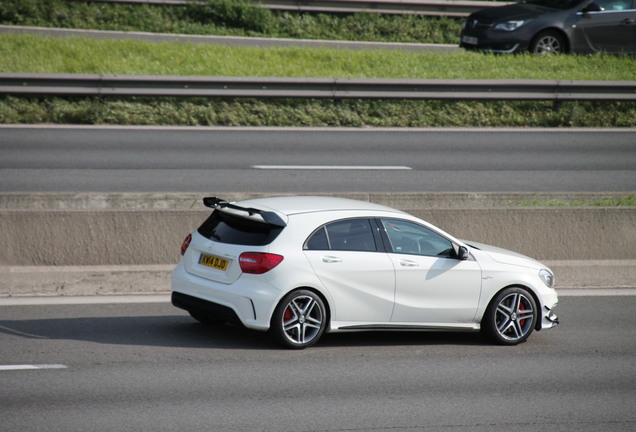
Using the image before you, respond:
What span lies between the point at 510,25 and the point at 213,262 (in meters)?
16.0

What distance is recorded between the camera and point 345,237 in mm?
8617

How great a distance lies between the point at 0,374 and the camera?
7102mm

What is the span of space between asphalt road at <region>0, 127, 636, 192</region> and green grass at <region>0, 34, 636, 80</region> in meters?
2.83

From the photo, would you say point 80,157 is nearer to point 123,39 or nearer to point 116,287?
point 116,287

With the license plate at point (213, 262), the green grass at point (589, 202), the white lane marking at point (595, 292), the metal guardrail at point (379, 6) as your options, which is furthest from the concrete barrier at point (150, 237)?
the metal guardrail at point (379, 6)

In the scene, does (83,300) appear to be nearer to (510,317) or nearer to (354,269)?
(354,269)

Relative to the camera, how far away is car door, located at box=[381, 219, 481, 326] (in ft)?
28.5

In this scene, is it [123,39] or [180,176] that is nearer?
[180,176]

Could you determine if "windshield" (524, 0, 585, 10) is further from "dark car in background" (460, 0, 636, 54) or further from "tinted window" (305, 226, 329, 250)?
"tinted window" (305, 226, 329, 250)

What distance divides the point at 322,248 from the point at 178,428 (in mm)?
2796

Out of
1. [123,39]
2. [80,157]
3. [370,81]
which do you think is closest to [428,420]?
[80,157]

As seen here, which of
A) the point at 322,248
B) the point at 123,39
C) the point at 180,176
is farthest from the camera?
the point at 123,39

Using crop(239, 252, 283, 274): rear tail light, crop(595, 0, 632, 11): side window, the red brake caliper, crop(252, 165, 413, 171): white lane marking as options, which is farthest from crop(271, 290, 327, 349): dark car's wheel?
crop(595, 0, 632, 11): side window

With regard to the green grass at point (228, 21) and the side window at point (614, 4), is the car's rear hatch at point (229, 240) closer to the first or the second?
the side window at point (614, 4)
